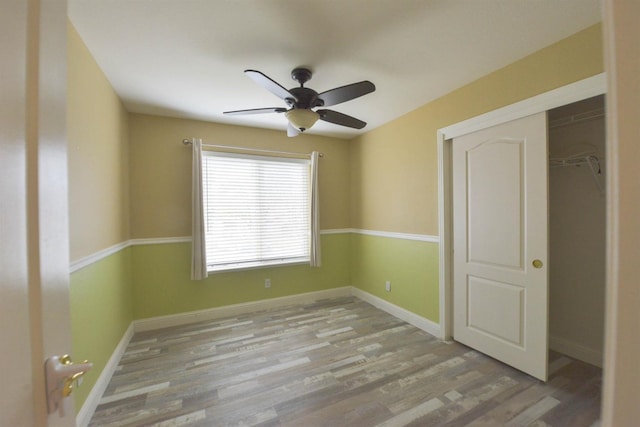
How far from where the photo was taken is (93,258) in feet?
5.95

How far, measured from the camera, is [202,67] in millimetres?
2053

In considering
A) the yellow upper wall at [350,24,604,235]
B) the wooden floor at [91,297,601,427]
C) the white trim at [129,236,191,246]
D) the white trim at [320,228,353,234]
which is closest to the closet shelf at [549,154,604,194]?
the yellow upper wall at [350,24,604,235]

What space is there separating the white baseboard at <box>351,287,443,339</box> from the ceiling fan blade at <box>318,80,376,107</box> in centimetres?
243

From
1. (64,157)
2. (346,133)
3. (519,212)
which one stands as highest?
(346,133)

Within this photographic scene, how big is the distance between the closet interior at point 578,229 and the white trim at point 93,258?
3741mm

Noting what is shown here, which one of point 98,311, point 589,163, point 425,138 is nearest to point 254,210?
point 98,311

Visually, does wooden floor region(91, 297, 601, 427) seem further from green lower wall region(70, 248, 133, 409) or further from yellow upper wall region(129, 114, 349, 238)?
yellow upper wall region(129, 114, 349, 238)

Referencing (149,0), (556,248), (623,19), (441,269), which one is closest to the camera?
(623,19)

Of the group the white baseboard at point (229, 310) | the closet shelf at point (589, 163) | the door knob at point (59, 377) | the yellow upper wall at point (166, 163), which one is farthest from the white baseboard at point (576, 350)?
the yellow upper wall at point (166, 163)

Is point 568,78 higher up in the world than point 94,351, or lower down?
higher up

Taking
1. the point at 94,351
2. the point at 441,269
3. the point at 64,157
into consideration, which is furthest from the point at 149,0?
the point at 441,269

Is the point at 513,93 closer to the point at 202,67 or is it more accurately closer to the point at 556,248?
the point at 556,248

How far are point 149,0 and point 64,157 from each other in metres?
1.36

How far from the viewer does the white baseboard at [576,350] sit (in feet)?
7.13
